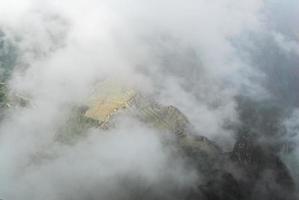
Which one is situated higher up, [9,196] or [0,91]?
[0,91]

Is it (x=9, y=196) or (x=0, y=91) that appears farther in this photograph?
(x=9, y=196)
